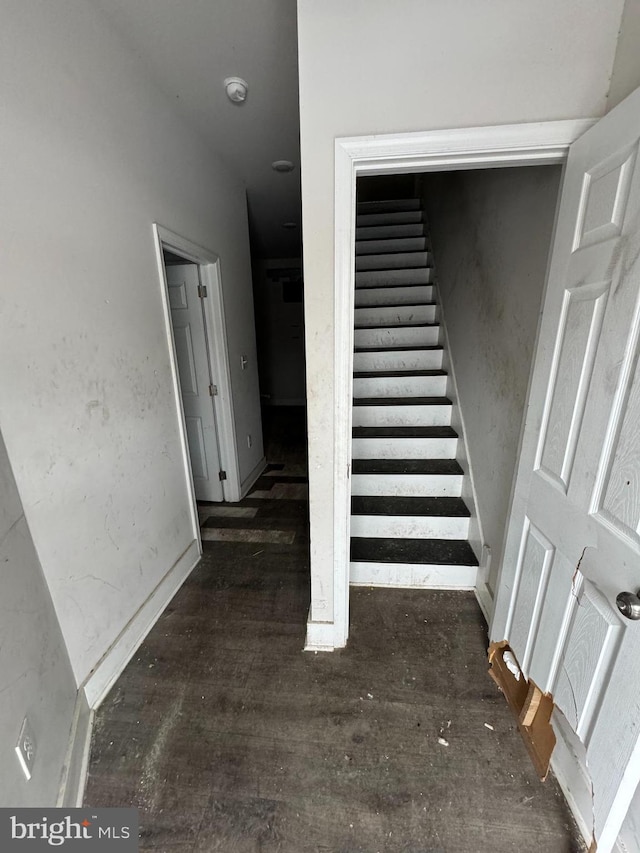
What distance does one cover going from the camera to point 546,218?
1358mm

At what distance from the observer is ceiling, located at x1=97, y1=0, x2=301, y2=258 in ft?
4.42

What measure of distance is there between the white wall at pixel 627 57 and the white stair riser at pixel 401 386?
5.43 feet

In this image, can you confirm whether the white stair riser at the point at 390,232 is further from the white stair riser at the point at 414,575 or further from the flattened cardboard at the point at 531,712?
the flattened cardboard at the point at 531,712

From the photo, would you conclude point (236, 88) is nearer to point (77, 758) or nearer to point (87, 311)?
point (87, 311)

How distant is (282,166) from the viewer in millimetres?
2527

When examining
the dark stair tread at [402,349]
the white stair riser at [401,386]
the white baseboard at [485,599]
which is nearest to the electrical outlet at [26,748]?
the white baseboard at [485,599]

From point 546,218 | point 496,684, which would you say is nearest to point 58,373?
point 546,218

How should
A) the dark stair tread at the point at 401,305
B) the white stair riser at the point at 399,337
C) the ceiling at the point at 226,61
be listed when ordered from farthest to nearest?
the dark stair tread at the point at 401,305 → the white stair riser at the point at 399,337 → the ceiling at the point at 226,61

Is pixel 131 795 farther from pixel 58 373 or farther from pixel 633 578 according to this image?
pixel 633 578

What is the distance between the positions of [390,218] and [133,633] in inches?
160

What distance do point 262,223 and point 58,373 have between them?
331cm

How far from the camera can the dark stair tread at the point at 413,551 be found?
6.35 feet

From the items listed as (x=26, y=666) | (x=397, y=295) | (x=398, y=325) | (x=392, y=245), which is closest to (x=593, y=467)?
(x=26, y=666)
